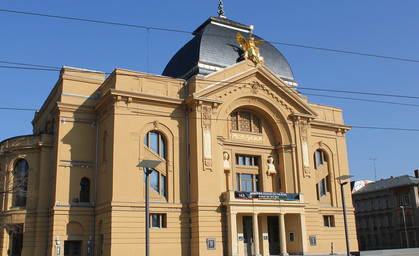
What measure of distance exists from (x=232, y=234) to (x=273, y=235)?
583 cm

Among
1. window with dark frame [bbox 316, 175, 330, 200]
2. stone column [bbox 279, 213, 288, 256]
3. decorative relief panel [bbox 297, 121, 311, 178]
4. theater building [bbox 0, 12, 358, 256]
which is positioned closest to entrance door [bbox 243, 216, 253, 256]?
theater building [bbox 0, 12, 358, 256]

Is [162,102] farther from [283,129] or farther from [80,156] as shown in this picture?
[283,129]

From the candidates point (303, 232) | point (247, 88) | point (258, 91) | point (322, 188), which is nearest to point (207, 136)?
point (247, 88)

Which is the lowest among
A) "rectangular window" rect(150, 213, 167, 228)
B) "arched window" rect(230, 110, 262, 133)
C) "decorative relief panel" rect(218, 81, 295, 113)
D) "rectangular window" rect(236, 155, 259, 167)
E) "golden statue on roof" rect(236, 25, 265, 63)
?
"rectangular window" rect(150, 213, 167, 228)

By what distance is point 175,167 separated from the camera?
1403 inches

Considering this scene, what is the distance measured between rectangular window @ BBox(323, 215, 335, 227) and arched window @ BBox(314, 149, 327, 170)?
4763mm

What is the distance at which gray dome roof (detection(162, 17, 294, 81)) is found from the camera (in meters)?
40.9

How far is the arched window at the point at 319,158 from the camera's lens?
145 feet

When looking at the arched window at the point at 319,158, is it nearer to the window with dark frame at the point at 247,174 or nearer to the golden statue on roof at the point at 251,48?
the window with dark frame at the point at 247,174

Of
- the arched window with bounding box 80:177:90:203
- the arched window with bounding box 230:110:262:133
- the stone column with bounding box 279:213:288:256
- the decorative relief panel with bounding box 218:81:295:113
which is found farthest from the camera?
the arched window with bounding box 230:110:262:133

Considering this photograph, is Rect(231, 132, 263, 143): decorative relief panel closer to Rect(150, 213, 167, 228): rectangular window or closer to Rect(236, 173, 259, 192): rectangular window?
Rect(236, 173, 259, 192): rectangular window

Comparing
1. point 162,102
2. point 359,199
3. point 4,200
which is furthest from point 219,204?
point 359,199

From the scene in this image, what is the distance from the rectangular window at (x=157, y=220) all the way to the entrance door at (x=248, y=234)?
22.8 feet

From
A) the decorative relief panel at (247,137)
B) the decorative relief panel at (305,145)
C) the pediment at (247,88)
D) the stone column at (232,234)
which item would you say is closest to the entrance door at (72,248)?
the stone column at (232,234)
